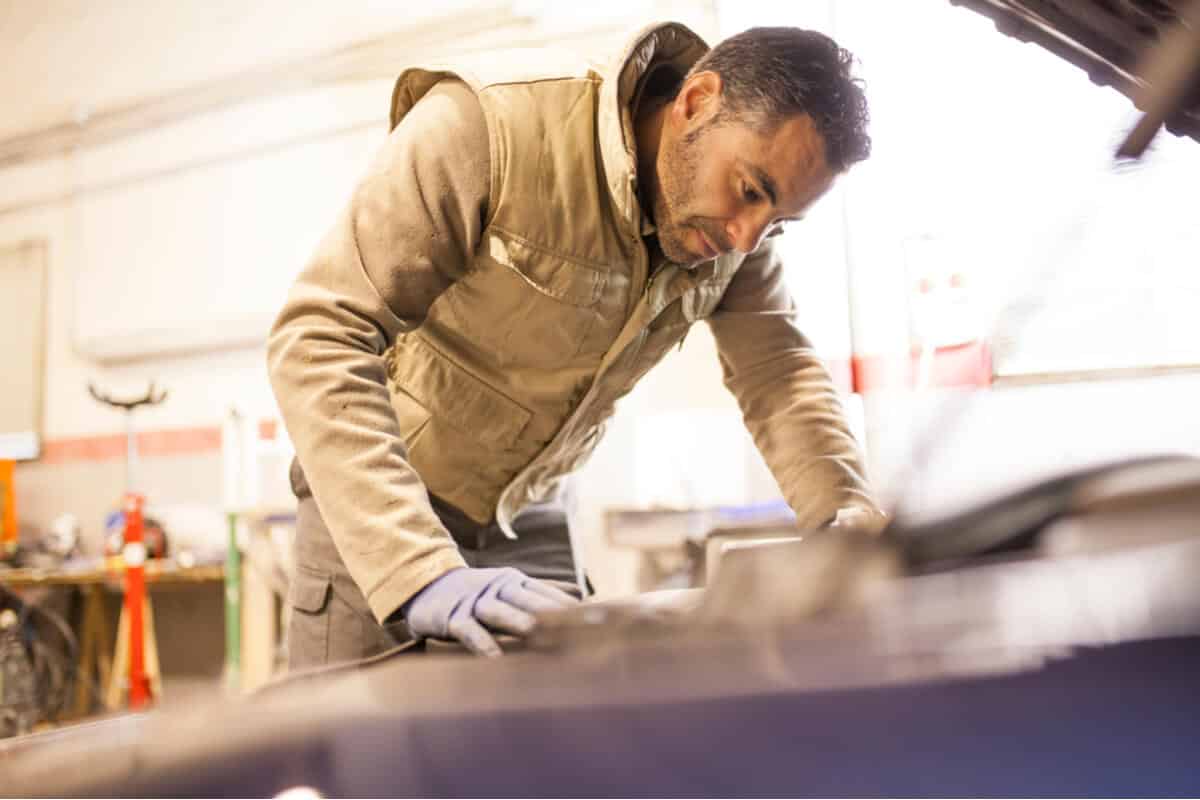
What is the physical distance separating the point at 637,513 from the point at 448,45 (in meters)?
1.80

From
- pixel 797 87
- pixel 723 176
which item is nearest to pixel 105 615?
pixel 723 176

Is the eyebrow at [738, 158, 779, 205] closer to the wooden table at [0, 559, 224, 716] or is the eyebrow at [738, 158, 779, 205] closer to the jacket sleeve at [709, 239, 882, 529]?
the jacket sleeve at [709, 239, 882, 529]

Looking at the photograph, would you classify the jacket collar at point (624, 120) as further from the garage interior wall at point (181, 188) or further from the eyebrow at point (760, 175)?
the garage interior wall at point (181, 188)

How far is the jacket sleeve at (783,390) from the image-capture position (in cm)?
123

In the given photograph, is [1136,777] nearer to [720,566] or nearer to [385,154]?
[720,566]

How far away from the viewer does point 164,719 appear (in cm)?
49

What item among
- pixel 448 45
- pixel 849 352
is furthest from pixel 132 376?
pixel 849 352

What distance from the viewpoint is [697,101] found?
1060mm

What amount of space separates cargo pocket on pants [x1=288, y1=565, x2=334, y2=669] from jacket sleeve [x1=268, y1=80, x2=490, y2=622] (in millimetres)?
265

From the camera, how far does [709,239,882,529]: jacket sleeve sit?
4.02ft

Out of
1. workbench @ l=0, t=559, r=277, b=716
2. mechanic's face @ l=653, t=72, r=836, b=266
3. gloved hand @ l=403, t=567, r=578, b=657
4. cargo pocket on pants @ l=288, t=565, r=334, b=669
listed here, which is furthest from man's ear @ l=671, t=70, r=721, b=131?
workbench @ l=0, t=559, r=277, b=716

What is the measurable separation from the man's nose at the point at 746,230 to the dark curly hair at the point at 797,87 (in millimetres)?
99

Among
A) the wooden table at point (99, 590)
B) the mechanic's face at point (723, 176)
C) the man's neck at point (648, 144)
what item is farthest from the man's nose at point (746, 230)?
the wooden table at point (99, 590)

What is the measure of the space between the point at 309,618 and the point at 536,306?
49 cm
